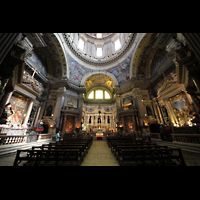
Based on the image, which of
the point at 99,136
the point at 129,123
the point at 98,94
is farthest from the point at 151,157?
the point at 98,94

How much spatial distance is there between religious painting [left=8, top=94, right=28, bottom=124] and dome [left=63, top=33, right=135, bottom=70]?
11573 mm

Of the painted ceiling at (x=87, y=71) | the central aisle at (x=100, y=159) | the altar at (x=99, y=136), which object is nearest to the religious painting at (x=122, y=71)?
the painted ceiling at (x=87, y=71)

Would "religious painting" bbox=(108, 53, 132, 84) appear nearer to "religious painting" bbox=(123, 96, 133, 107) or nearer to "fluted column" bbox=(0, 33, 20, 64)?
"religious painting" bbox=(123, 96, 133, 107)

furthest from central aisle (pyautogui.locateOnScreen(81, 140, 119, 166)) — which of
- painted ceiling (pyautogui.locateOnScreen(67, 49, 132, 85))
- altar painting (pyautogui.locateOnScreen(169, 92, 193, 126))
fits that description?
painted ceiling (pyautogui.locateOnScreen(67, 49, 132, 85))

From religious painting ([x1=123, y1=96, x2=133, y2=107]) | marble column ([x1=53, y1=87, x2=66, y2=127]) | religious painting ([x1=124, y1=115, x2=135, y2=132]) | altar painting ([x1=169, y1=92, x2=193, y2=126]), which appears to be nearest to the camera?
altar painting ([x1=169, y1=92, x2=193, y2=126])

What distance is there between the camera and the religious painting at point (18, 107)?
29.5 ft

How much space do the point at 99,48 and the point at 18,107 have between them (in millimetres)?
25224

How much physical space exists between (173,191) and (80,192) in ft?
4.63

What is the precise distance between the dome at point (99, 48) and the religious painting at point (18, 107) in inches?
456

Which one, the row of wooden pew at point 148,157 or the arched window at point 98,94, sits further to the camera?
the arched window at point 98,94

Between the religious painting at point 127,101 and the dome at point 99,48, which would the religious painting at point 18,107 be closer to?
the dome at point 99,48

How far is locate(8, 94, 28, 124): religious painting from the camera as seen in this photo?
899cm

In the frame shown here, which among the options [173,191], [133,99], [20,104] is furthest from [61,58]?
[173,191]

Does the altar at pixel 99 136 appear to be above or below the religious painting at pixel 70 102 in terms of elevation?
below
